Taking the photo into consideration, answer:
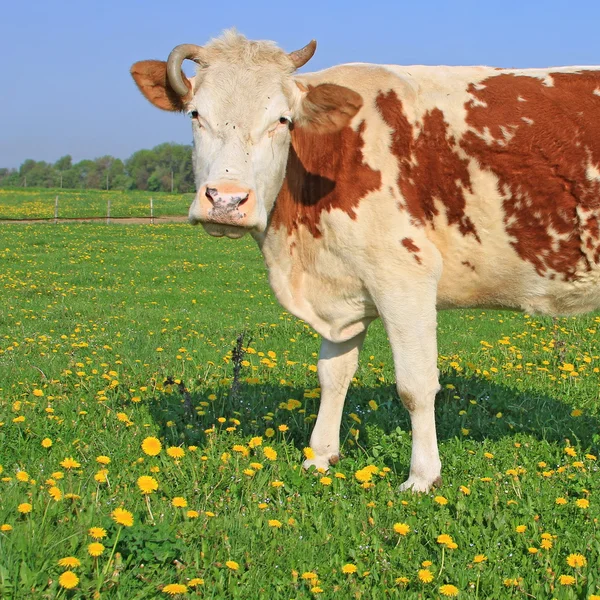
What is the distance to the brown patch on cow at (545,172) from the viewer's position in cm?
539

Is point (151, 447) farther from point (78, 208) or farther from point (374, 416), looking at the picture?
point (78, 208)

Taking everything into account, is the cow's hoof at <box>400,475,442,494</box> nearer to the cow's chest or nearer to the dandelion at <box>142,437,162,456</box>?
the cow's chest

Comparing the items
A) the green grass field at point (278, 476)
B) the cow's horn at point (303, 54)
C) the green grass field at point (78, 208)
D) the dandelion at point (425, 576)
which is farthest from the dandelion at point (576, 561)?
the green grass field at point (78, 208)

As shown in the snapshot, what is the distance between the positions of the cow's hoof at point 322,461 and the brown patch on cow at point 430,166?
6.32 feet

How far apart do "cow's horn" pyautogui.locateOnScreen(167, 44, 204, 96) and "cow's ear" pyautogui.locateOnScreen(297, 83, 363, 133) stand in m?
0.74

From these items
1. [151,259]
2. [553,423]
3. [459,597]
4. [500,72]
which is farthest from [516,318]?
[151,259]

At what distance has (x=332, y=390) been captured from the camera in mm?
6117

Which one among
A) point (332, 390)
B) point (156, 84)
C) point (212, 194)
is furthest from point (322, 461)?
point (156, 84)

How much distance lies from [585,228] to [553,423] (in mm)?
1988

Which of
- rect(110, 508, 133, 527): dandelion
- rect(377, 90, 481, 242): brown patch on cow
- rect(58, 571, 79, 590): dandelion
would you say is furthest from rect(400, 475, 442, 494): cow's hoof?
rect(58, 571, 79, 590): dandelion

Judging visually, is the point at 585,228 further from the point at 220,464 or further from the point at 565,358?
the point at 565,358

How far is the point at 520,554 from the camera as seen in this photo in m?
4.22

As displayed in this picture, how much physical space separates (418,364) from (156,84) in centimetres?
267

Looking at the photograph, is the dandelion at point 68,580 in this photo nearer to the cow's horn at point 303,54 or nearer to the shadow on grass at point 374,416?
the shadow on grass at point 374,416
